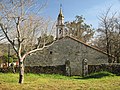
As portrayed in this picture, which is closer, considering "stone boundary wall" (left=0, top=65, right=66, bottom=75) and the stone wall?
"stone boundary wall" (left=0, top=65, right=66, bottom=75)

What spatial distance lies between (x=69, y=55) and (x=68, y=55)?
15 centimetres

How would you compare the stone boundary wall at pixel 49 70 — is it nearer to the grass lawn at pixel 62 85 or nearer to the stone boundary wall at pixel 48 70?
the stone boundary wall at pixel 48 70

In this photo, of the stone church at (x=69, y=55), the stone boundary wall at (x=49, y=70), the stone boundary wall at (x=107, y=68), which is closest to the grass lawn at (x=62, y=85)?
the stone boundary wall at (x=107, y=68)

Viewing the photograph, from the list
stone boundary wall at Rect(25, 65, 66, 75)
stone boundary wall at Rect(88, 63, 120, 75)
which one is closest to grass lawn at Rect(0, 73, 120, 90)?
stone boundary wall at Rect(88, 63, 120, 75)

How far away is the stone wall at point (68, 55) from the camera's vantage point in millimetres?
33312

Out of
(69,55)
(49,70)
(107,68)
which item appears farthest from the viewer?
(69,55)

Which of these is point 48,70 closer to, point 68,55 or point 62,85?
point 68,55

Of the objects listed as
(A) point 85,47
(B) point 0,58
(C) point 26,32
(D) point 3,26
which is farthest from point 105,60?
(B) point 0,58

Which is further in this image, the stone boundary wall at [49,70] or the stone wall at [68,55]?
the stone wall at [68,55]

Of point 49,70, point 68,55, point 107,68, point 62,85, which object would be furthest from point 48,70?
point 62,85

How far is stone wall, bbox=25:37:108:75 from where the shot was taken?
3331cm

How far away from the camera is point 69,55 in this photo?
33781 mm

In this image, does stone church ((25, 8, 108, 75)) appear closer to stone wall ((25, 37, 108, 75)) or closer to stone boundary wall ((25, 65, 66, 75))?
stone wall ((25, 37, 108, 75))

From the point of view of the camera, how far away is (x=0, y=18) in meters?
17.5
